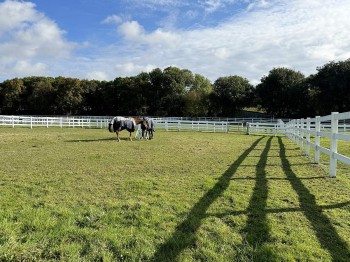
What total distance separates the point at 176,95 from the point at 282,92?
1824 cm

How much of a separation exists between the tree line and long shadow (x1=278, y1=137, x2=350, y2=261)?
4472 centimetres

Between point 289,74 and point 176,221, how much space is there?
174 ft

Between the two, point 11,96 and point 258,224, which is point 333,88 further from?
point 11,96

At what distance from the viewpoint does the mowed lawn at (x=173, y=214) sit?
3.19 m

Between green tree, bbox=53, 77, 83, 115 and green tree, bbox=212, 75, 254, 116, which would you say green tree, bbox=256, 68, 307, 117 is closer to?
green tree, bbox=212, 75, 254, 116

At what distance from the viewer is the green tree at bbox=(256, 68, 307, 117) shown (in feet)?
163

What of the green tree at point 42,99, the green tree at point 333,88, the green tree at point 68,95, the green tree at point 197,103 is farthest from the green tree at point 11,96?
the green tree at point 333,88

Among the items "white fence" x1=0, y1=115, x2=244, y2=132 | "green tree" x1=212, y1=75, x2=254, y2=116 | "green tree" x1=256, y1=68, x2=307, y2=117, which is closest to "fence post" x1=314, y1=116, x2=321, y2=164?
"white fence" x1=0, y1=115, x2=244, y2=132

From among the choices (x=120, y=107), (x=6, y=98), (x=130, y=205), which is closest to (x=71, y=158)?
(x=130, y=205)

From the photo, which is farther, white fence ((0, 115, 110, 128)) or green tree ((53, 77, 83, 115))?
green tree ((53, 77, 83, 115))

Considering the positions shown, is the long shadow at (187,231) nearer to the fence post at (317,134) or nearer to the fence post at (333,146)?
the fence post at (333,146)

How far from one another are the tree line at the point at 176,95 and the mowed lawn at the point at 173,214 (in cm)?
4426

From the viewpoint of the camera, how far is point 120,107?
6288 cm

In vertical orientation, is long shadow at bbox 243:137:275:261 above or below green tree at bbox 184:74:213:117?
below
